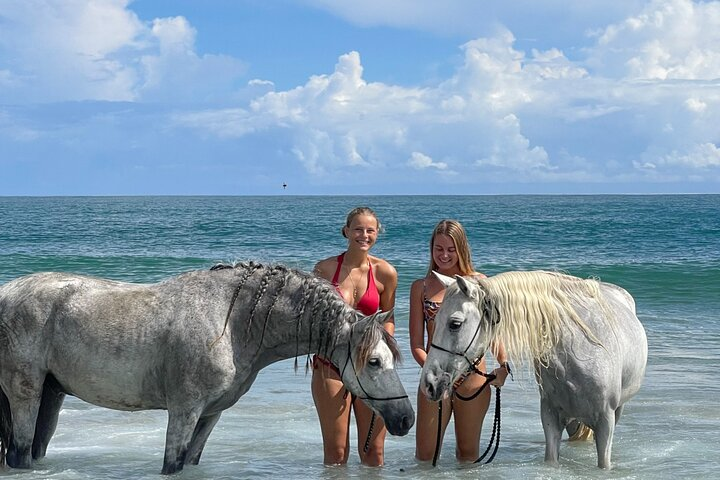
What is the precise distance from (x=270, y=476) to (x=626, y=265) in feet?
60.3

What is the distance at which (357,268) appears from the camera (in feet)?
16.9

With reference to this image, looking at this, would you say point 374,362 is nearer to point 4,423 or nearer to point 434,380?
point 434,380

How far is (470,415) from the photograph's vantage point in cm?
516

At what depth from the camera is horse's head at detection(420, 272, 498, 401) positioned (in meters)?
4.36

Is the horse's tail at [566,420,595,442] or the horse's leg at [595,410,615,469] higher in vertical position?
the horse's leg at [595,410,615,469]

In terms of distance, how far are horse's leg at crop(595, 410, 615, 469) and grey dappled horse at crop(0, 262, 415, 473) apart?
43.1 inches

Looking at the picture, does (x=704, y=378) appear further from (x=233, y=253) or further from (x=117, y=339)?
(x=233, y=253)

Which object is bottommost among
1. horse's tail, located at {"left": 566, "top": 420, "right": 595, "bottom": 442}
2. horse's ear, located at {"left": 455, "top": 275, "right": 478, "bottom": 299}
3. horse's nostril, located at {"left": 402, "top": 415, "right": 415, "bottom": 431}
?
horse's tail, located at {"left": 566, "top": 420, "right": 595, "bottom": 442}

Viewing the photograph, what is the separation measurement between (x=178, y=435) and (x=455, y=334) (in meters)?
1.57

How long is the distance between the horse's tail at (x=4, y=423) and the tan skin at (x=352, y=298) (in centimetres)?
174

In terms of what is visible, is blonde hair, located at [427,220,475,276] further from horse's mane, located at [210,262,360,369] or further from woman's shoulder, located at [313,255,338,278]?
horse's mane, located at [210,262,360,369]

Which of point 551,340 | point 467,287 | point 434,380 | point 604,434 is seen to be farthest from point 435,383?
point 604,434

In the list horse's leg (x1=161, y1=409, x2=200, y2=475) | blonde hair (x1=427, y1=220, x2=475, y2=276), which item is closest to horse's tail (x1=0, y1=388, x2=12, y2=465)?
horse's leg (x1=161, y1=409, x2=200, y2=475)

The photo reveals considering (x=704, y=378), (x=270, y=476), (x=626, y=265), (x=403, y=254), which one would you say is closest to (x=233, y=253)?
(x=403, y=254)
